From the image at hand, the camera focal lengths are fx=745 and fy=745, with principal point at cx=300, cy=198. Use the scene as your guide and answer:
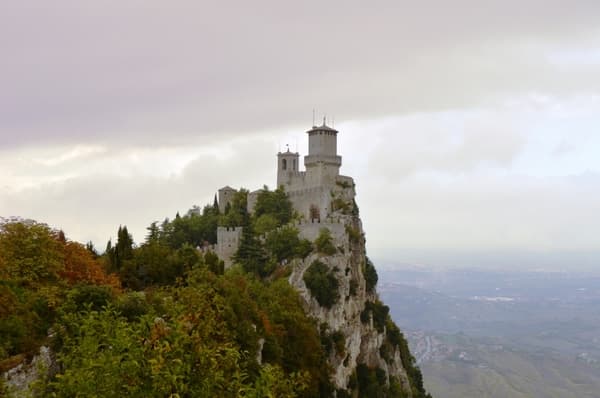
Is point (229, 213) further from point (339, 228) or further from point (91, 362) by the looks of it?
point (91, 362)

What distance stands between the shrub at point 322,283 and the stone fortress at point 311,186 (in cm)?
640

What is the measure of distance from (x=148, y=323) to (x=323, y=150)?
56.4 meters

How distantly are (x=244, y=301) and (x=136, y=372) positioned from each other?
18790 millimetres

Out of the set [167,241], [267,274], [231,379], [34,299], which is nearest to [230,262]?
[267,274]

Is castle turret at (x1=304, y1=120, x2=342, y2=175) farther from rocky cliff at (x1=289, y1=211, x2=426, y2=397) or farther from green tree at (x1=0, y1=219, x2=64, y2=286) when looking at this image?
green tree at (x1=0, y1=219, x2=64, y2=286)

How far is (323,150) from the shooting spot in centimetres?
7712

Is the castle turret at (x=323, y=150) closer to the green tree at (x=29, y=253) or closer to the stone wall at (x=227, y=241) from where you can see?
the stone wall at (x=227, y=241)

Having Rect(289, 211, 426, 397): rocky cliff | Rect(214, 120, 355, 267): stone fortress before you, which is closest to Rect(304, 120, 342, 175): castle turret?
Rect(214, 120, 355, 267): stone fortress

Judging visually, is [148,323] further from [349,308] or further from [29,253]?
[349,308]

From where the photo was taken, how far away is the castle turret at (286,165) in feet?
260

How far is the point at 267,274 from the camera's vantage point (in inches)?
2530

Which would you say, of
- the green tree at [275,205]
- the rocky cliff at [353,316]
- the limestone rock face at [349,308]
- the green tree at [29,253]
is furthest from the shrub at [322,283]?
the green tree at [29,253]

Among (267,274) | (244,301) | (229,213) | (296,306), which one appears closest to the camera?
(244,301)

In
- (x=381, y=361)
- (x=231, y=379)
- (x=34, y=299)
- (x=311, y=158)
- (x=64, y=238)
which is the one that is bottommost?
(x=381, y=361)
